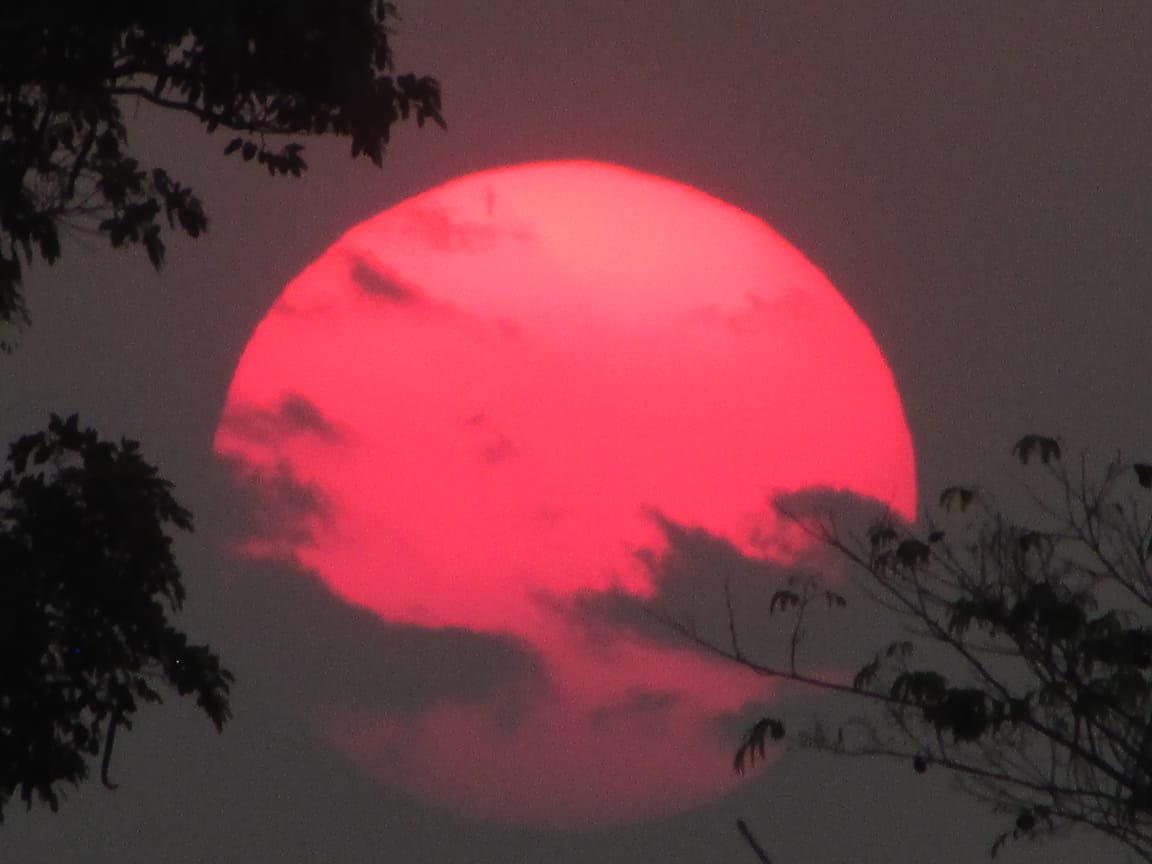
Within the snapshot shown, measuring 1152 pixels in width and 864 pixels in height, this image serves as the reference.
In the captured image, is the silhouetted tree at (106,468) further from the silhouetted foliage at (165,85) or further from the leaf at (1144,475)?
the leaf at (1144,475)

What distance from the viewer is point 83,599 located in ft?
41.1

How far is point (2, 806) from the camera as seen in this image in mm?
12953

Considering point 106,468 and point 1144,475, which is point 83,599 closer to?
point 106,468

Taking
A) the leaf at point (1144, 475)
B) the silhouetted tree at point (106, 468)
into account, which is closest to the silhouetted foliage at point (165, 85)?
the silhouetted tree at point (106, 468)

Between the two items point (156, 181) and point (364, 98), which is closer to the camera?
point (364, 98)

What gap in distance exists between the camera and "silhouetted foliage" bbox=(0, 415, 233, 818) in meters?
12.5

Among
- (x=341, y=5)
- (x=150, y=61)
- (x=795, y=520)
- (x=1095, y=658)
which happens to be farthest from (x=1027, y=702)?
(x=150, y=61)

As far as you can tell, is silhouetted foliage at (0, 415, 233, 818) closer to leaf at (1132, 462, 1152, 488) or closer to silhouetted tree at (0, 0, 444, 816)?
silhouetted tree at (0, 0, 444, 816)

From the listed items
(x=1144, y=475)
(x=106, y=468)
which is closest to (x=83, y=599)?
(x=106, y=468)

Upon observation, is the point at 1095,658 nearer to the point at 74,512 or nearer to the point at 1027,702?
the point at 1027,702

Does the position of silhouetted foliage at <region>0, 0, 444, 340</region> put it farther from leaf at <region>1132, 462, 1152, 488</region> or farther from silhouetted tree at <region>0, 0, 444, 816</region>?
leaf at <region>1132, 462, 1152, 488</region>

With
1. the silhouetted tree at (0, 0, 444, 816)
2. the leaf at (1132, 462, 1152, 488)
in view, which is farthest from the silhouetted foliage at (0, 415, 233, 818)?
the leaf at (1132, 462, 1152, 488)

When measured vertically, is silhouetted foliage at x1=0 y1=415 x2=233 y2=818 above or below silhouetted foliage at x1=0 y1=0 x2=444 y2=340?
below

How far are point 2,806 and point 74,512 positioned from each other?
7.22 ft
